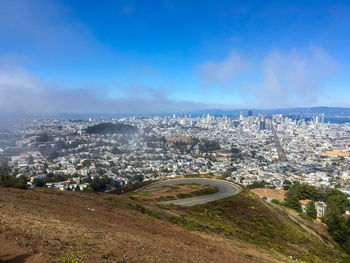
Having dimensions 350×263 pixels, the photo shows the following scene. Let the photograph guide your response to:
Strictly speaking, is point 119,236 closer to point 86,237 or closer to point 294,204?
point 86,237

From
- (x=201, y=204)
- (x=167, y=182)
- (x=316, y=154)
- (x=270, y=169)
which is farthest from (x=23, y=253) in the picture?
(x=316, y=154)

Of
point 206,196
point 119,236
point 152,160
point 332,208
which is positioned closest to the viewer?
point 119,236

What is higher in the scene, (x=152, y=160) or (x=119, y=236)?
(x=119, y=236)

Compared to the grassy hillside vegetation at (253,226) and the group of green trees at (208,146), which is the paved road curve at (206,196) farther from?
the group of green trees at (208,146)

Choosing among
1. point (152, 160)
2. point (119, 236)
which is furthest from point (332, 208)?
point (152, 160)

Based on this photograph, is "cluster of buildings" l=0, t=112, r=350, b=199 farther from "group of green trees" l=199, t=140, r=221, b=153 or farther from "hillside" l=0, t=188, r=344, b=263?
"hillside" l=0, t=188, r=344, b=263

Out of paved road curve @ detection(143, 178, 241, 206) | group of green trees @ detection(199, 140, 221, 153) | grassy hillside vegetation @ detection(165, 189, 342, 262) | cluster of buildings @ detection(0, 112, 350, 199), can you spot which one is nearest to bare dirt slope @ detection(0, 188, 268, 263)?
grassy hillside vegetation @ detection(165, 189, 342, 262)
